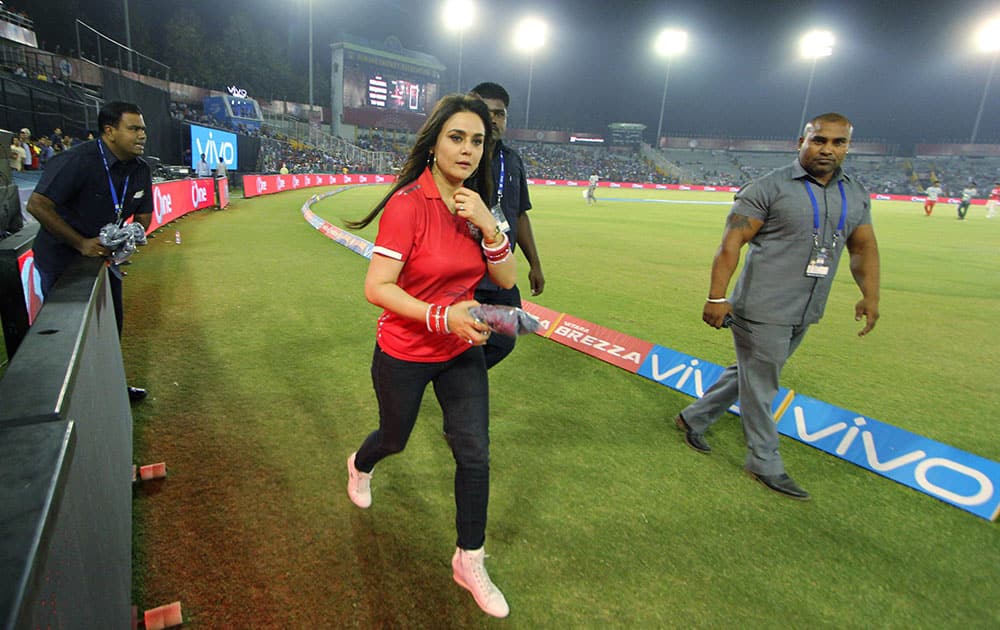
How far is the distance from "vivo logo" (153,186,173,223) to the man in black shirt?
8.68 meters

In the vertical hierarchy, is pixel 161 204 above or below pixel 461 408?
below

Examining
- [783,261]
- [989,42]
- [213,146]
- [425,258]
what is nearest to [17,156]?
[213,146]

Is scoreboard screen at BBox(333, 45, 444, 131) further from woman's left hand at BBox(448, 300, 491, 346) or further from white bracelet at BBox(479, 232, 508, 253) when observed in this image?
woman's left hand at BBox(448, 300, 491, 346)

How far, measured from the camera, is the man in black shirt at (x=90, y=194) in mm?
3562

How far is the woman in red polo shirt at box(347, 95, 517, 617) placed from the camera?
207 centimetres

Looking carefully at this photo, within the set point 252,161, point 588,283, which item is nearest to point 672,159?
point 252,161

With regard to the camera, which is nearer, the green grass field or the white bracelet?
the white bracelet

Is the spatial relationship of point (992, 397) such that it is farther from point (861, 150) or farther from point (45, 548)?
point (861, 150)

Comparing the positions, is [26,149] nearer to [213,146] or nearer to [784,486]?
[213,146]

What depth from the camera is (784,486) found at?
3.38 m

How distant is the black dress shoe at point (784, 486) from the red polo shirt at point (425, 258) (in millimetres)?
2420

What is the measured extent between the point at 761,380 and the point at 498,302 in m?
1.77

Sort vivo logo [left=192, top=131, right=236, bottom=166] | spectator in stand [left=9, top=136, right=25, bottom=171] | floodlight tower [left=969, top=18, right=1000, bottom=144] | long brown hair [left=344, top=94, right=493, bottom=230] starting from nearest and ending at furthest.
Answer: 1. long brown hair [left=344, top=94, right=493, bottom=230]
2. spectator in stand [left=9, top=136, right=25, bottom=171]
3. vivo logo [left=192, top=131, right=236, bottom=166]
4. floodlight tower [left=969, top=18, right=1000, bottom=144]

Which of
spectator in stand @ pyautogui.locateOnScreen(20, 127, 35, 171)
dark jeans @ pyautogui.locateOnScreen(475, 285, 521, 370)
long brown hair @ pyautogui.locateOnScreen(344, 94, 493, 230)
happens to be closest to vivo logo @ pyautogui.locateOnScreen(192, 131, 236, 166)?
spectator in stand @ pyautogui.locateOnScreen(20, 127, 35, 171)
